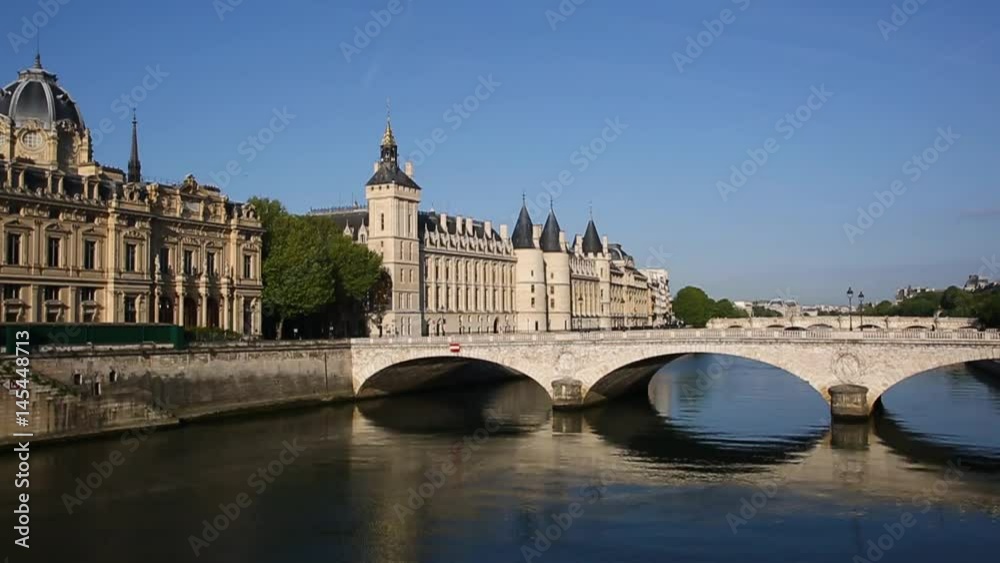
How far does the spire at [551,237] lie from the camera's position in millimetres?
114438

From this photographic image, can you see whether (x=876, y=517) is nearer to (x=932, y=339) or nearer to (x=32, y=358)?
(x=932, y=339)

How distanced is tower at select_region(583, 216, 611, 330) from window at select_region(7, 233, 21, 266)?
93.6m

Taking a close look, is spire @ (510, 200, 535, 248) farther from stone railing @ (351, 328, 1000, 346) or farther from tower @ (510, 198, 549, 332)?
stone railing @ (351, 328, 1000, 346)

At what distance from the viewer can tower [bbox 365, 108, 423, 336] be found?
86.8 metres

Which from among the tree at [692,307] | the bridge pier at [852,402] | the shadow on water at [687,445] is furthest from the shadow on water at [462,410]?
the tree at [692,307]

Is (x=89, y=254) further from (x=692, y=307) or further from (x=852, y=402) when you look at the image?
(x=692, y=307)

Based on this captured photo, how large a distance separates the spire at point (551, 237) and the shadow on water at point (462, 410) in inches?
1525

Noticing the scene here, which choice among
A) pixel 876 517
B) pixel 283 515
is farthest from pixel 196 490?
pixel 876 517

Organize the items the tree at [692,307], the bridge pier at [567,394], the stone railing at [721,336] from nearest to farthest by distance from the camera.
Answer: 1. the stone railing at [721,336]
2. the bridge pier at [567,394]
3. the tree at [692,307]
